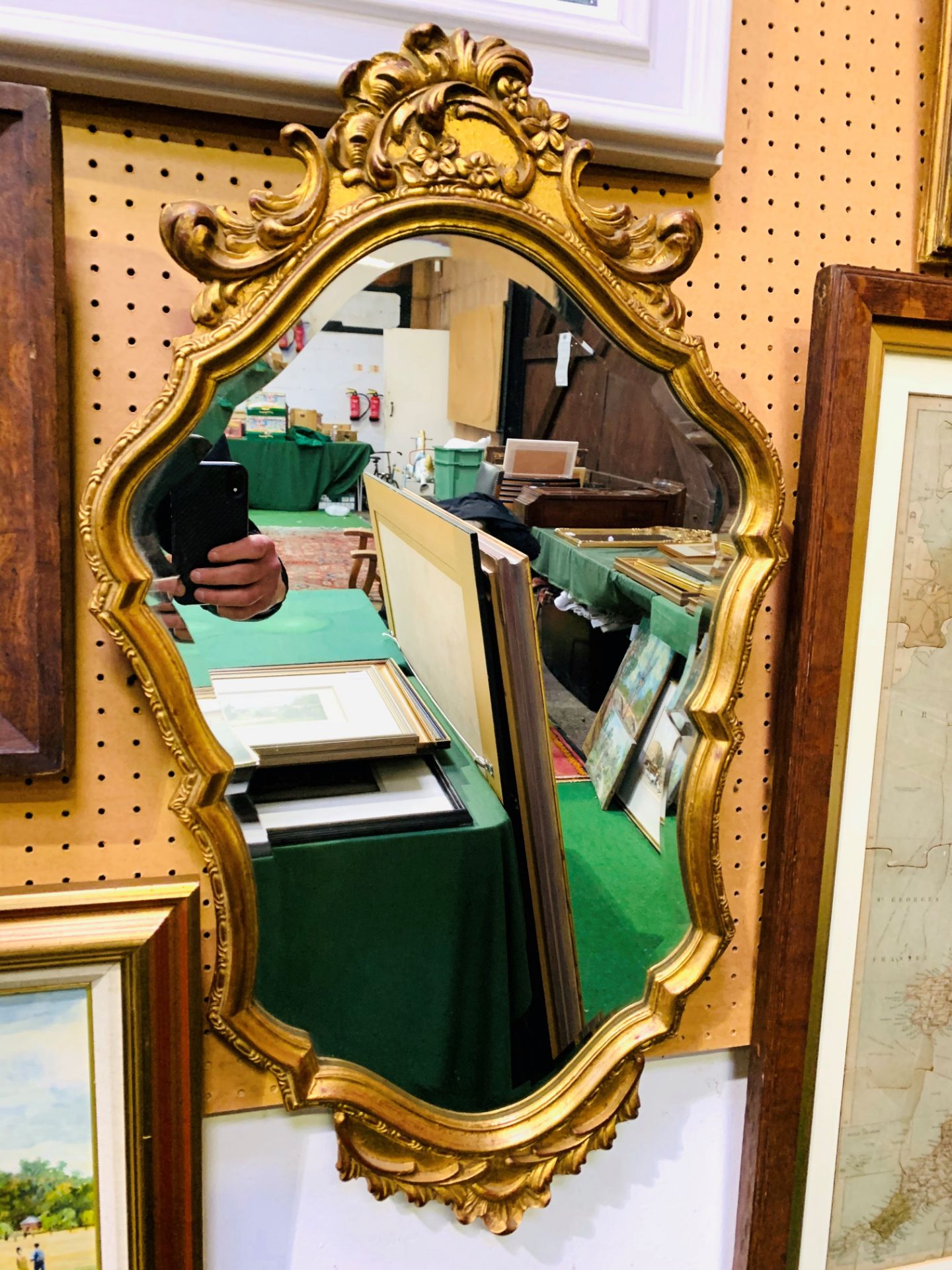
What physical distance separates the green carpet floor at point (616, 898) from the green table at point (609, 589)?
5.0 inches

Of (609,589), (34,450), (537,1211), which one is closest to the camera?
(34,450)

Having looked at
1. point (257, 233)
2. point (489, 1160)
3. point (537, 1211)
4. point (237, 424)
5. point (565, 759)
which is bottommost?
point (537, 1211)

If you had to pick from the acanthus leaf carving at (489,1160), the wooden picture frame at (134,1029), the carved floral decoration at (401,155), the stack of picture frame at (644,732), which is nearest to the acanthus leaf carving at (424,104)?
the carved floral decoration at (401,155)

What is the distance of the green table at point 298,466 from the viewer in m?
0.56

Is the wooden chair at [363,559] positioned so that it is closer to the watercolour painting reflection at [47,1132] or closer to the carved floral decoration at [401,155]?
the carved floral decoration at [401,155]

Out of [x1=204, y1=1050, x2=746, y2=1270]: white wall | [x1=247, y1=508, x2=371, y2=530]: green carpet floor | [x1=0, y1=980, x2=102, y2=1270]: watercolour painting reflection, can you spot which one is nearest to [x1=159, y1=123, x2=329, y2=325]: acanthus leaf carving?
[x1=247, y1=508, x2=371, y2=530]: green carpet floor

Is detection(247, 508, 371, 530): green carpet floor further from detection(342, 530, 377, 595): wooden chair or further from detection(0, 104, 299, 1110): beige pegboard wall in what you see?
detection(0, 104, 299, 1110): beige pegboard wall

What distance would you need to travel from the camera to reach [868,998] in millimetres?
752

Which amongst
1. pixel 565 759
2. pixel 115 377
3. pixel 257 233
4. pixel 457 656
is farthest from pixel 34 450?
pixel 565 759

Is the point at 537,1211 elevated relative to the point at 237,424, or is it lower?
lower

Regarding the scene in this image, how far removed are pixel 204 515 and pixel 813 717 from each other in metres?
0.46

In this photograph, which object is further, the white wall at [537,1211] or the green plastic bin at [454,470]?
the white wall at [537,1211]

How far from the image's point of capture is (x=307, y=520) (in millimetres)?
583

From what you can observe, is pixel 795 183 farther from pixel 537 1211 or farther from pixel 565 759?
pixel 537 1211
